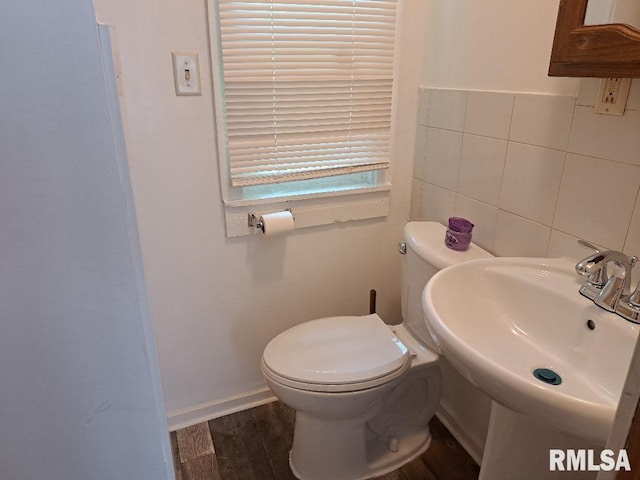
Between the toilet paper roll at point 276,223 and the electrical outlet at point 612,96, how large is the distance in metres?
0.93

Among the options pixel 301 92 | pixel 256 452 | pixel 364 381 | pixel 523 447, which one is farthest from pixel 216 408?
pixel 301 92

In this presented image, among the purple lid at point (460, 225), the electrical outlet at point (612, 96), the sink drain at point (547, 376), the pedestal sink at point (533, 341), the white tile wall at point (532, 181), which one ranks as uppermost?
the electrical outlet at point (612, 96)

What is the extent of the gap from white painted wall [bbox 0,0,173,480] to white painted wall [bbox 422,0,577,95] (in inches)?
44.3

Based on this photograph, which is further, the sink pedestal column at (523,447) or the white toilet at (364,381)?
the white toilet at (364,381)

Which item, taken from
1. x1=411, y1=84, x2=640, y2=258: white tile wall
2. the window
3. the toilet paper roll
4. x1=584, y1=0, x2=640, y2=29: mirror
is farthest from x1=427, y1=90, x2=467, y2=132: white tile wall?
the toilet paper roll

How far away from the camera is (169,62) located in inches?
52.6

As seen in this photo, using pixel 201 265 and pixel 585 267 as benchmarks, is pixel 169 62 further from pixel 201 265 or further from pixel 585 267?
pixel 585 267

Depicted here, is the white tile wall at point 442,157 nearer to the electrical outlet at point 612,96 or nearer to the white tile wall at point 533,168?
the white tile wall at point 533,168

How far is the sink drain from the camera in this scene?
0.99 m

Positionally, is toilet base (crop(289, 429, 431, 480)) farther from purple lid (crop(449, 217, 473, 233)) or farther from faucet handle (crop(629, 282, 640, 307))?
faucet handle (crop(629, 282, 640, 307))

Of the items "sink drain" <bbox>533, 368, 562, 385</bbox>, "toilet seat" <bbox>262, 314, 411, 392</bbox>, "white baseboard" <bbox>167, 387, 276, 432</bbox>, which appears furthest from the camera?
"white baseboard" <bbox>167, 387, 276, 432</bbox>

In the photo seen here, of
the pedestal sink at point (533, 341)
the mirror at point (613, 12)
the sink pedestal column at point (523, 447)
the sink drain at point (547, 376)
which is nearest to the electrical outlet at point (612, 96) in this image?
the mirror at point (613, 12)

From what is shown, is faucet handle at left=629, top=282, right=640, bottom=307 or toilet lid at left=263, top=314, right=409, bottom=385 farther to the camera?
toilet lid at left=263, top=314, right=409, bottom=385

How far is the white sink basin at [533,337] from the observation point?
0.75 m
